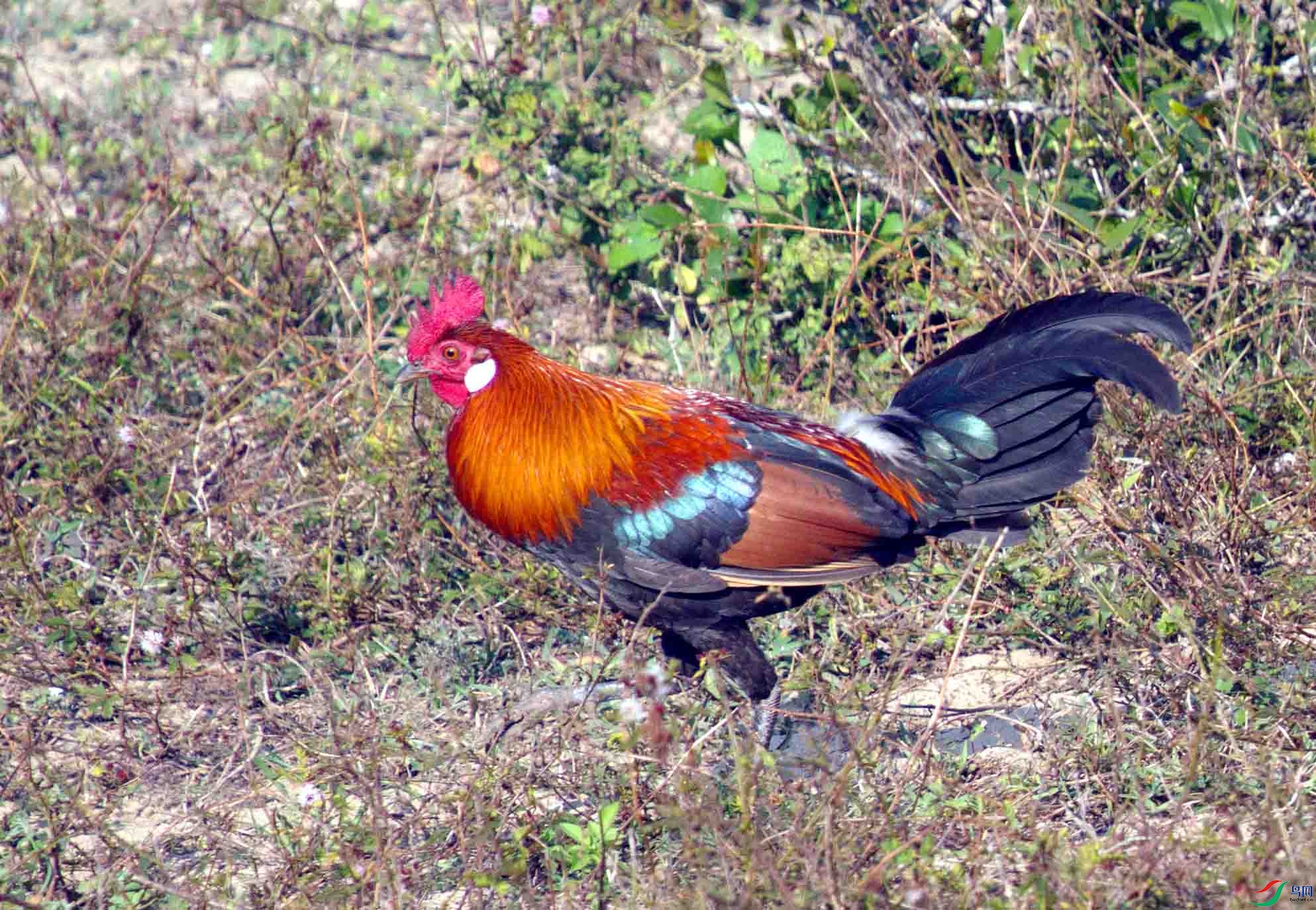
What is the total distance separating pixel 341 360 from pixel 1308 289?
3.50 m

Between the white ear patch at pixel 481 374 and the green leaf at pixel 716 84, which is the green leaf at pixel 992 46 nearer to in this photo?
the green leaf at pixel 716 84

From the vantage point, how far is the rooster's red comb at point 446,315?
4.11m

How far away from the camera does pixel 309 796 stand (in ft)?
11.5

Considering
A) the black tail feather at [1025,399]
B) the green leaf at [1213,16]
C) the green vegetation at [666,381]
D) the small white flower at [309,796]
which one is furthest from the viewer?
the green leaf at [1213,16]

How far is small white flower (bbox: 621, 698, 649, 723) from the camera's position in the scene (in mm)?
3205

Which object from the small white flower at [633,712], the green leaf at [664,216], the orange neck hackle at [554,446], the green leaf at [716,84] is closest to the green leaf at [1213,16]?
the green leaf at [716,84]

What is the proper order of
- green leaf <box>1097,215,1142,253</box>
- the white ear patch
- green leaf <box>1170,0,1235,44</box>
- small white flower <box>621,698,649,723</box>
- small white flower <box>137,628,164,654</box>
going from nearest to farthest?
small white flower <box>621,698,649,723</box>
the white ear patch
small white flower <box>137,628,164,654</box>
green leaf <box>1170,0,1235,44</box>
green leaf <box>1097,215,1142,253</box>

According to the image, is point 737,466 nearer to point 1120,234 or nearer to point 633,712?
point 633,712

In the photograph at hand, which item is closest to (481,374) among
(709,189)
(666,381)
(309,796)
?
(309,796)

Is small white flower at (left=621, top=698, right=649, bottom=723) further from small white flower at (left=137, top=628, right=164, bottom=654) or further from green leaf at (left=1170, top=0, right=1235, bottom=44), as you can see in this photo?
green leaf at (left=1170, top=0, right=1235, bottom=44)

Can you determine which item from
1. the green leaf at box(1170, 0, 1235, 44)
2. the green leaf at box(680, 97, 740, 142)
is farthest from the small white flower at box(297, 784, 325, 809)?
the green leaf at box(1170, 0, 1235, 44)

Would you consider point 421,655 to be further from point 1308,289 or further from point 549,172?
point 1308,289

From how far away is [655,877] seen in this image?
3.15 meters

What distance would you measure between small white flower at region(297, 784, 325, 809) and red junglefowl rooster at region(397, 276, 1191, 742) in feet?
2.98
